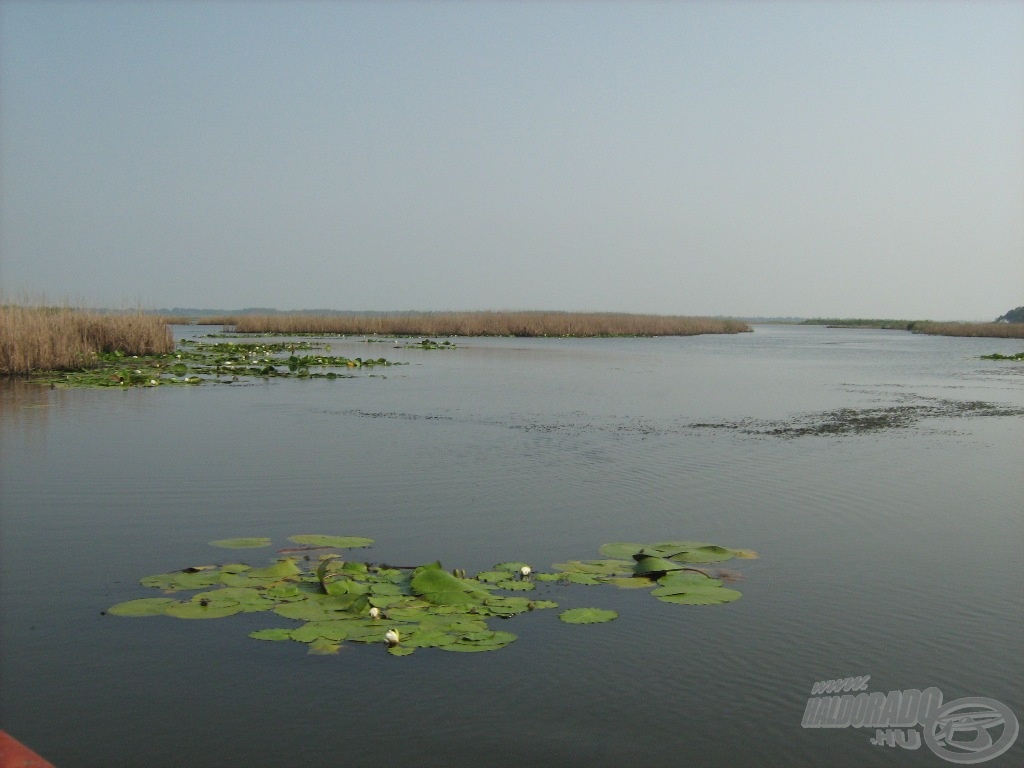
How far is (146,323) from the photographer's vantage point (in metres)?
24.9

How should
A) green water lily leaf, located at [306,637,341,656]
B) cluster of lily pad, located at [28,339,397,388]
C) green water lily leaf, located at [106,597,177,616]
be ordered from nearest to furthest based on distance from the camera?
green water lily leaf, located at [306,637,341,656]
green water lily leaf, located at [106,597,177,616]
cluster of lily pad, located at [28,339,397,388]

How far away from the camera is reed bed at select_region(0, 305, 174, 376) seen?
18516 millimetres

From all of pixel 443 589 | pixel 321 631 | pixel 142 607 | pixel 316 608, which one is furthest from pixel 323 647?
pixel 142 607

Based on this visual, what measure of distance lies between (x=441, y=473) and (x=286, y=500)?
5.87 ft

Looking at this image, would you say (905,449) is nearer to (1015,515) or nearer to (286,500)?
(1015,515)

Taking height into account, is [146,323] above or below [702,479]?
above

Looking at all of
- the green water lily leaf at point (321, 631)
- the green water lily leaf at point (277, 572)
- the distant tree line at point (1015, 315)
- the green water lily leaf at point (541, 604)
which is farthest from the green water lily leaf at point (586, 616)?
the distant tree line at point (1015, 315)

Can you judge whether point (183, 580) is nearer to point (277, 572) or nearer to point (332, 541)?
point (277, 572)

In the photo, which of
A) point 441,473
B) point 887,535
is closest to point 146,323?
point 441,473

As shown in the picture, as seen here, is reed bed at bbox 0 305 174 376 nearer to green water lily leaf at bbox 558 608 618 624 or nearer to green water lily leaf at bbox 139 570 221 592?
green water lily leaf at bbox 139 570 221 592

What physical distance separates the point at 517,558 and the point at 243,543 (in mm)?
1816

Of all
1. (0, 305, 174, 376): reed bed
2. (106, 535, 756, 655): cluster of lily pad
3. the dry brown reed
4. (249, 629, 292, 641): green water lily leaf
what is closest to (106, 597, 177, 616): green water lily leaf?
(106, 535, 756, 655): cluster of lily pad

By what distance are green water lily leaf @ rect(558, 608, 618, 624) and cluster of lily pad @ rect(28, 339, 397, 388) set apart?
14.7m
